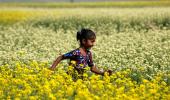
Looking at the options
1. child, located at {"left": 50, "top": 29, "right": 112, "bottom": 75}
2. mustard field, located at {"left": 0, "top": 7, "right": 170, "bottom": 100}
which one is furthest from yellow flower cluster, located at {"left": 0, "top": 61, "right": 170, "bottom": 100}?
child, located at {"left": 50, "top": 29, "right": 112, "bottom": 75}

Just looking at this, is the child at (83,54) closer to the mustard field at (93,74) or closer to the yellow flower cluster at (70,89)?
the mustard field at (93,74)

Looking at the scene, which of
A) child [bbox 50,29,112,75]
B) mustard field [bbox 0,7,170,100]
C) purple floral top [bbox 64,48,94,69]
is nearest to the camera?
mustard field [bbox 0,7,170,100]

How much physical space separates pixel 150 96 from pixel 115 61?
4038 mm

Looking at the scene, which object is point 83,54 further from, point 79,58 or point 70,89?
point 70,89

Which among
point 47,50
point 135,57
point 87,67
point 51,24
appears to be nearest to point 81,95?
point 87,67

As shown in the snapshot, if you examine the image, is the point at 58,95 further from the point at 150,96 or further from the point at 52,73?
the point at 52,73

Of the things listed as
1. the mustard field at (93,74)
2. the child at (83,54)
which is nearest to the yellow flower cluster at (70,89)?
the mustard field at (93,74)

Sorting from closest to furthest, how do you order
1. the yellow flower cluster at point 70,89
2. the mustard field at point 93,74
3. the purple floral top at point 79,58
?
the yellow flower cluster at point 70,89
the mustard field at point 93,74
the purple floral top at point 79,58

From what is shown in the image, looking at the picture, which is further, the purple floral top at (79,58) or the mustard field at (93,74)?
the purple floral top at (79,58)

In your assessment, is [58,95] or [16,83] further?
[16,83]

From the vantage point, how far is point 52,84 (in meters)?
9.06

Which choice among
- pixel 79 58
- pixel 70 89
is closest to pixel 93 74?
pixel 79 58

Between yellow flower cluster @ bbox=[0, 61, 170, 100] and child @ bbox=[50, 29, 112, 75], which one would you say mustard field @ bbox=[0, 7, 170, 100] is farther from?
child @ bbox=[50, 29, 112, 75]

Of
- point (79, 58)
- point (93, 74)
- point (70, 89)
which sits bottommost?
point (93, 74)
